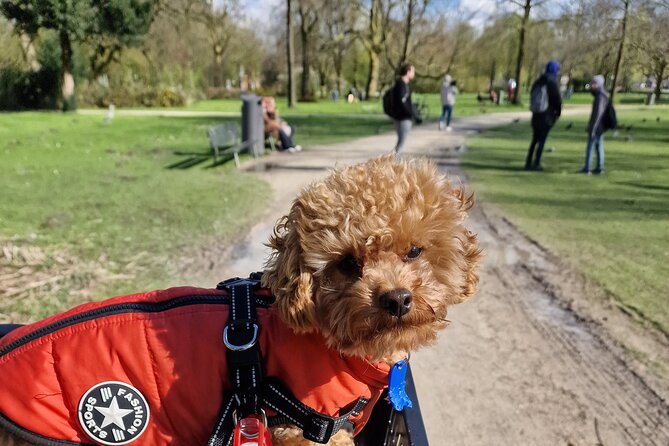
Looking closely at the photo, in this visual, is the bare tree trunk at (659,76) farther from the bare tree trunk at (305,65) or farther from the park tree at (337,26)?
the bare tree trunk at (305,65)

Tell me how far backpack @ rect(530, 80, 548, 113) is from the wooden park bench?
703 centimetres

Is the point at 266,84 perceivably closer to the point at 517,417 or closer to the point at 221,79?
the point at 221,79

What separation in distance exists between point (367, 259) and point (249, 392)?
2.26ft

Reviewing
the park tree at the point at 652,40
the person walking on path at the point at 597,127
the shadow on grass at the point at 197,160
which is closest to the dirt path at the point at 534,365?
the park tree at the point at 652,40

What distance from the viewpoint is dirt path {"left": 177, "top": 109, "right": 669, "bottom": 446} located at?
3.09 metres

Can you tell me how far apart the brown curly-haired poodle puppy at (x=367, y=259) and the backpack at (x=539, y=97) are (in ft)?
33.9

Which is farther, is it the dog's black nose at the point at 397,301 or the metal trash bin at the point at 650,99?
the metal trash bin at the point at 650,99

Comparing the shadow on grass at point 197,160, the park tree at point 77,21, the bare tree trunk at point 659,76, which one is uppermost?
the park tree at point 77,21

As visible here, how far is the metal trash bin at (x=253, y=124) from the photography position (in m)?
13.5

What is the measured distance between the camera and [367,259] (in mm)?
1998

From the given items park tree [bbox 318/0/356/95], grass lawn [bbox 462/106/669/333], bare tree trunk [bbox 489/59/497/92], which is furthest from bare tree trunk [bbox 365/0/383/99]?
grass lawn [bbox 462/106/669/333]

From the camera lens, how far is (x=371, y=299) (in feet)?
6.30

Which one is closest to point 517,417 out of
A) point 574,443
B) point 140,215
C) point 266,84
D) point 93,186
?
point 574,443

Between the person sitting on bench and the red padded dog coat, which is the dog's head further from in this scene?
the person sitting on bench
